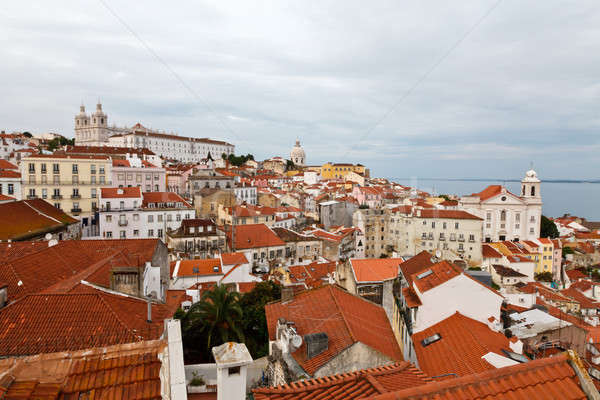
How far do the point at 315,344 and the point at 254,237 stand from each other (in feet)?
89.4

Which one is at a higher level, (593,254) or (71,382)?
(71,382)

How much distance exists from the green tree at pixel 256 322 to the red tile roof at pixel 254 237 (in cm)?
1616

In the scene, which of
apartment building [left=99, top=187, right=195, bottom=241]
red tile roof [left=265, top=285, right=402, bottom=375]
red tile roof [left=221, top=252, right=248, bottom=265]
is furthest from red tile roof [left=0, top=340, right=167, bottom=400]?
apartment building [left=99, top=187, right=195, bottom=241]

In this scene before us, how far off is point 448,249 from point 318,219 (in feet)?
66.1

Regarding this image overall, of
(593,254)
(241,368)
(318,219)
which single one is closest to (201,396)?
(241,368)

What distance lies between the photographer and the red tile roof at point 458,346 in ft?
30.3

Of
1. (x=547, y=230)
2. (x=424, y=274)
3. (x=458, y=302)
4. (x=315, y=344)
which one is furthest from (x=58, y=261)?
(x=547, y=230)

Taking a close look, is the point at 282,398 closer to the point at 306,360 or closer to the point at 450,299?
the point at 306,360

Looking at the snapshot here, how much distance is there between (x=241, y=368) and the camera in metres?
5.08

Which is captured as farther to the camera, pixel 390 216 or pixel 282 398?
pixel 390 216

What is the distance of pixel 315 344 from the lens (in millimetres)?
8945

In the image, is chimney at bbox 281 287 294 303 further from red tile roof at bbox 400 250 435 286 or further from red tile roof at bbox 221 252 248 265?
red tile roof at bbox 221 252 248 265

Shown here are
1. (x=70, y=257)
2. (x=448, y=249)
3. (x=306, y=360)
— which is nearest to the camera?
(x=306, y=360)

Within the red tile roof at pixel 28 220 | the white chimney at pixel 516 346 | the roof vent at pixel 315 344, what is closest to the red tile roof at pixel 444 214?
the white chimney at pixel 516 346
